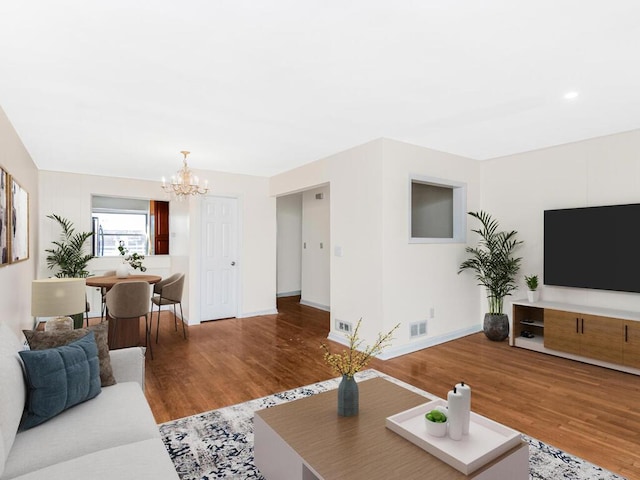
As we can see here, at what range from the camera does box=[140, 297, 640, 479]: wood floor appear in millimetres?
2432

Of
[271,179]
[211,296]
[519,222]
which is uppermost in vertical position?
[271,179]

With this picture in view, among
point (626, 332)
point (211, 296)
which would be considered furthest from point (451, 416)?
point (211, 296)

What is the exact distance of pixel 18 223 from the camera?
12.3 ft

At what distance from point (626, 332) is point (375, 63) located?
3.48 m

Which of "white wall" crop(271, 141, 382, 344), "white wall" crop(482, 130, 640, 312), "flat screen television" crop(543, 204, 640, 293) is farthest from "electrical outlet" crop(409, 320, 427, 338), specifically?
"flat screen television" crop(543, 204, 640, 293)

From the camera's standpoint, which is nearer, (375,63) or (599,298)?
(375,63)

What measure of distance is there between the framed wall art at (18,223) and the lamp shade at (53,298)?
113 cm

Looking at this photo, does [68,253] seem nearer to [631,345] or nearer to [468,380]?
[468,380]

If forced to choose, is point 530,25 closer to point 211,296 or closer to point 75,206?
point 211,296

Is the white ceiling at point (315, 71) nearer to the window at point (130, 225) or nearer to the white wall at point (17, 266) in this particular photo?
the white wall at point (17, 266)

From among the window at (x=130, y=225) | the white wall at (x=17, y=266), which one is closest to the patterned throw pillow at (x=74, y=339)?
the white wall at (x=17, y=266)

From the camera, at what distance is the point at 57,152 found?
455cm

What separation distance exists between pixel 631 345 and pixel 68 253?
7.34 meters

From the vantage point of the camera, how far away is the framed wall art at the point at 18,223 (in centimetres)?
340
